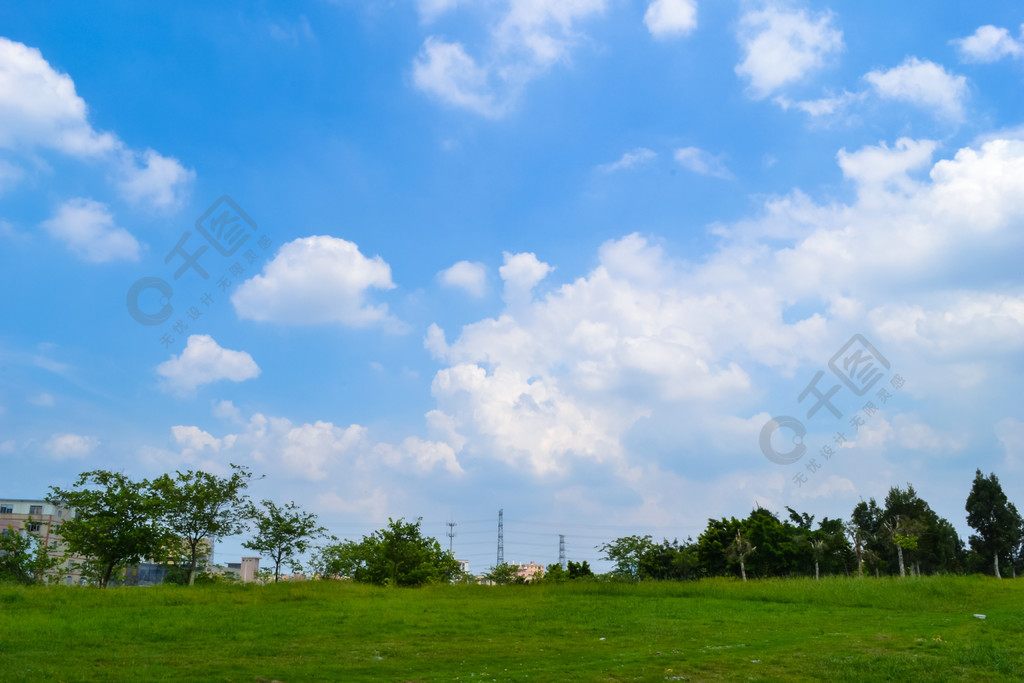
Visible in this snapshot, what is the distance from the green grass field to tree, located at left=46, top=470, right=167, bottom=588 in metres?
13.1

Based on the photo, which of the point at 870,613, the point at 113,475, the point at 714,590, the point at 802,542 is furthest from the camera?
the point at 802,542

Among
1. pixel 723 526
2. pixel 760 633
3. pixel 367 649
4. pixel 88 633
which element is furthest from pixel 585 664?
pixel 723 526

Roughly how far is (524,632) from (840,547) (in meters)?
58.9

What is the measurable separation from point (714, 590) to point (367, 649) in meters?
21.3

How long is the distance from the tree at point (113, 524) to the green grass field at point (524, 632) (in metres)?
13.1

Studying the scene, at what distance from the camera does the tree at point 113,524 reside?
40219mm

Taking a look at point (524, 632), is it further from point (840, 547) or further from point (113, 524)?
point (840, 547)

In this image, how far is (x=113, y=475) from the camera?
42.9 meters

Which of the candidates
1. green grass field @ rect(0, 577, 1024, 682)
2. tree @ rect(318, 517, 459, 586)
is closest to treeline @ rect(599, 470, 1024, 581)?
tree @ rect(318, 517, 459, 586)

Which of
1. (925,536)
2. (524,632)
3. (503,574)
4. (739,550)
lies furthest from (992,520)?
(524,632)

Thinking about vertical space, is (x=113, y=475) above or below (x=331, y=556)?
above

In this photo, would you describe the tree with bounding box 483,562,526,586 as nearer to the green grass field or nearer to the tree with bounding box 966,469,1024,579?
the green grass field

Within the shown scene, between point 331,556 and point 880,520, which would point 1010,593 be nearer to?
point 880,520

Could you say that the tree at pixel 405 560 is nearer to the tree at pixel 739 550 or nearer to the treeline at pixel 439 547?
the treeline at pixel 439 547
